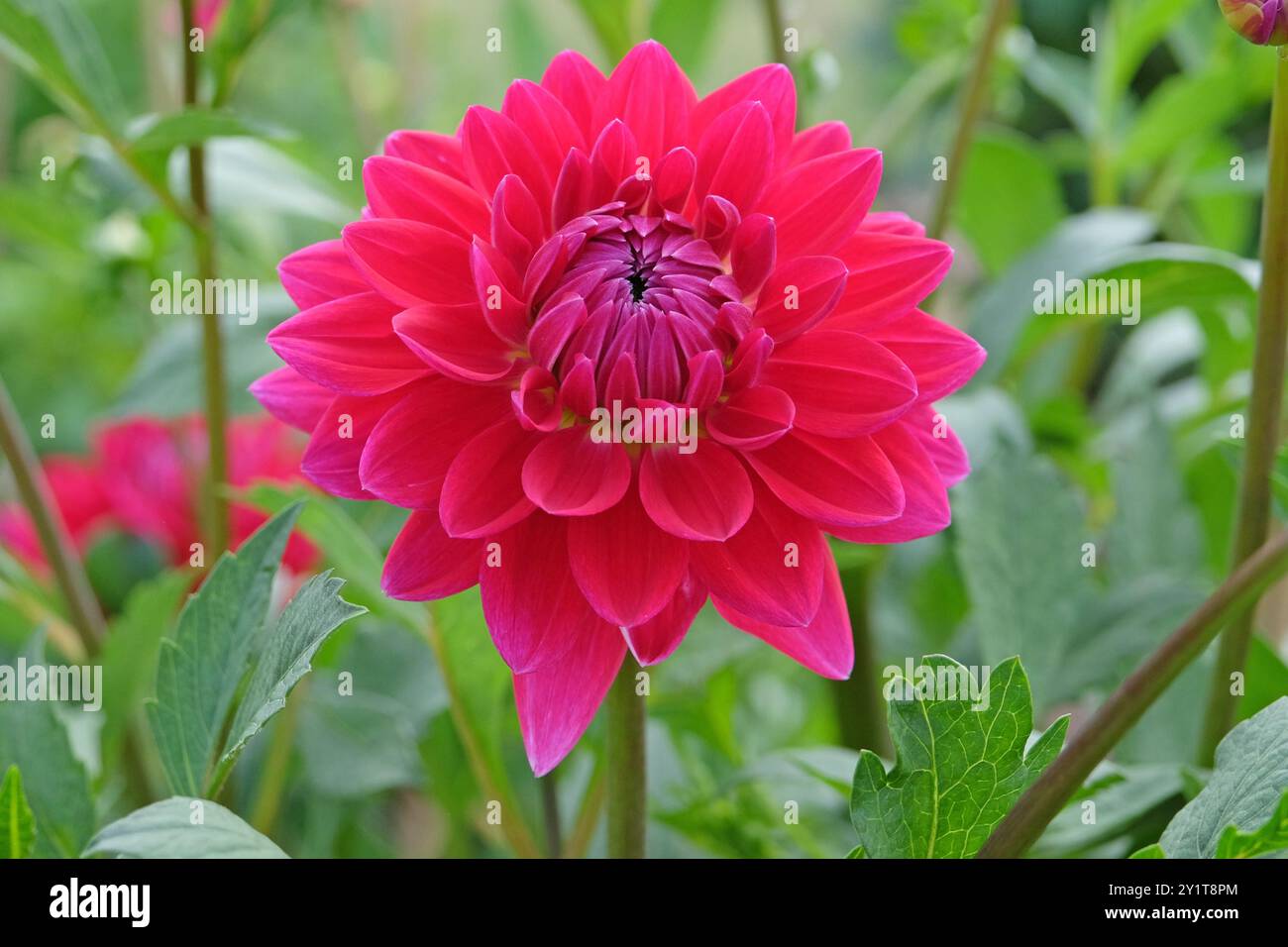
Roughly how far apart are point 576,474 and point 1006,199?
0.45 m

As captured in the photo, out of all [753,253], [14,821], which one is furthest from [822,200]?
[14,821]

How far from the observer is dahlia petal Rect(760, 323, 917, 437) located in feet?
0.86

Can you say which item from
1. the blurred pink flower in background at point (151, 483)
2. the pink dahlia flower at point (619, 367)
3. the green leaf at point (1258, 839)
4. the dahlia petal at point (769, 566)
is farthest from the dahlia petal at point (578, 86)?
the blurred pink flower in background at point (151, 483)

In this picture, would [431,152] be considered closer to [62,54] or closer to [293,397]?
[293,397]

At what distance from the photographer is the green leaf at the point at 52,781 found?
13.3 inches

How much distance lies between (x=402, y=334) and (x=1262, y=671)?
30 cm

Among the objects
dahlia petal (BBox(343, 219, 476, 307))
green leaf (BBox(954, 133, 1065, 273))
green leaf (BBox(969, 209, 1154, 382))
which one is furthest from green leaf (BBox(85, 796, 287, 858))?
green leaf (BBox(954, 133, 1065, 273))

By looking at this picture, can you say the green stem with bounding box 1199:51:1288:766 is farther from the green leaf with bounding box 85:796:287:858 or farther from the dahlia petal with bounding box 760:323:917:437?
the green leaf with bounding box 85:796:287:858

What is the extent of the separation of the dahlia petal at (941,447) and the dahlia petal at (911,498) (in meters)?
0.01

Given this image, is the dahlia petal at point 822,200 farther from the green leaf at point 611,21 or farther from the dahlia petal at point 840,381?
the green leaf at point 611,21

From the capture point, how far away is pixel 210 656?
298mm

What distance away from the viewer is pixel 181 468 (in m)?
0.62

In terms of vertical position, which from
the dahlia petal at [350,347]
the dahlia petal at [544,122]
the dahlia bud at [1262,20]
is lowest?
the dahlia petal at [350,347]
